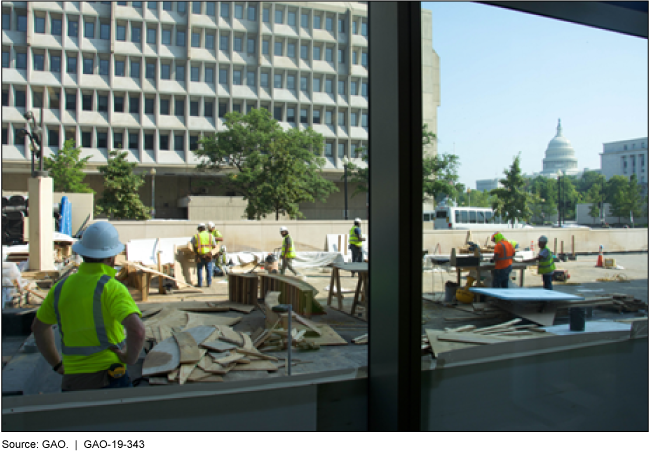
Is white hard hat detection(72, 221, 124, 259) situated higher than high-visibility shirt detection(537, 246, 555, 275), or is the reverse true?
white hard hat detection(72, 221, 124, 259)

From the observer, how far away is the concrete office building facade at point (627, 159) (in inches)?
170

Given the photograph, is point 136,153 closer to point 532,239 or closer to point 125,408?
point 532,239

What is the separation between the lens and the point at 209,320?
27.1ft

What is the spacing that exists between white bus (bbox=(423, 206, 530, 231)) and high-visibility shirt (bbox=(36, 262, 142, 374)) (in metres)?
12.6

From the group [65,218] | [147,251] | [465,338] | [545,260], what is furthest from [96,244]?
[65,218]

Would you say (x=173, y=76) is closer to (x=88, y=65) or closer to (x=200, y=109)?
(x=200, y=109)

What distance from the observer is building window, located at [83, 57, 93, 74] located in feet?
118

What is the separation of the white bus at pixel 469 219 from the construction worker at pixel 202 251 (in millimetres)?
6553

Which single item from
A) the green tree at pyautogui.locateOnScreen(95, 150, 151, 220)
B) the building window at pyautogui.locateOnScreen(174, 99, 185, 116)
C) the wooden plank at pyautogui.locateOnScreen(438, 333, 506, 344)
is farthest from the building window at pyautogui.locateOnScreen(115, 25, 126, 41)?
the wooden plank at pyautogui.locateOnScreen(438, 333, 506, 344)

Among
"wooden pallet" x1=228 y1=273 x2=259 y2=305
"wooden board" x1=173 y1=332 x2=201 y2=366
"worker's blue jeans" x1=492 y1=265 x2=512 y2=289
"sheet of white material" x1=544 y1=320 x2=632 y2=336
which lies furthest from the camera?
"worker's blue jeans" x1=492 y1=265 x2=512 y2=289

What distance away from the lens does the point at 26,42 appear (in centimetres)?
3325

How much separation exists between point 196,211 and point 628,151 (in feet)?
105

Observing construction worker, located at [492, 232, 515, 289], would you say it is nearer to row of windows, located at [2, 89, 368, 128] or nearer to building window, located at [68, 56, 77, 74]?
row of windows, located at [2, 89, 368, 128]
